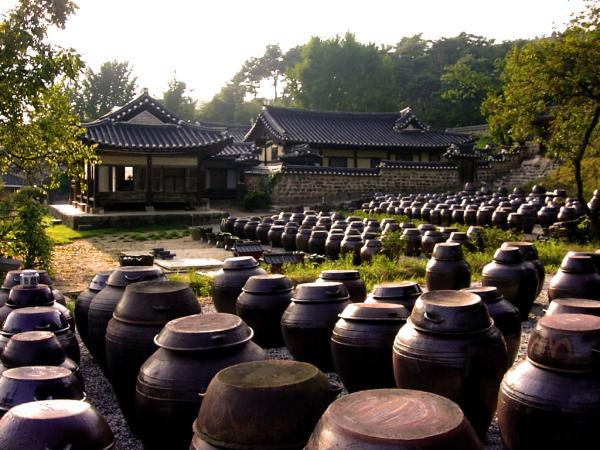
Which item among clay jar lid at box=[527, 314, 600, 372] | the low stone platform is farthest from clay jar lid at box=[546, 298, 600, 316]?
the low stone platform

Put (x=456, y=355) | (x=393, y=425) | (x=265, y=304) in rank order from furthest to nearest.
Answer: (x=265, y=304) < (x=456, y=355) < (x=393, y=425)

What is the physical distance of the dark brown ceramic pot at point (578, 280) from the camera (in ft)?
21.3

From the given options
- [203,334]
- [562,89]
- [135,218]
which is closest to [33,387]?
[203,334]

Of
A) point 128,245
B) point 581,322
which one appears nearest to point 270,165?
point 128,245

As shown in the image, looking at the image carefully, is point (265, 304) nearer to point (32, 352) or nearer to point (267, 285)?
point (267, 285)

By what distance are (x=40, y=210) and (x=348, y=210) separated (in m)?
16.3

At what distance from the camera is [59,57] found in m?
10.1

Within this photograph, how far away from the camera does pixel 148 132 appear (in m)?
23.5

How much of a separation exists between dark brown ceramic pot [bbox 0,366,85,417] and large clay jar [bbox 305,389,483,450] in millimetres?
1549

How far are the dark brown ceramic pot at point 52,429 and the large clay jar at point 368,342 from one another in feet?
7.94

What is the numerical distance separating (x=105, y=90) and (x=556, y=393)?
4772 centimetres

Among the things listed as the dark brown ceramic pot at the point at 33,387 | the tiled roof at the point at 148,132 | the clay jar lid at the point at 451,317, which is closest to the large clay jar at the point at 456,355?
the clay jar lid at the point at 451,317

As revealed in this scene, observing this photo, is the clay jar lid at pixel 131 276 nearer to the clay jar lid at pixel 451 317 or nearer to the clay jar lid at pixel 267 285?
the clay jar lid at pixel 267 285

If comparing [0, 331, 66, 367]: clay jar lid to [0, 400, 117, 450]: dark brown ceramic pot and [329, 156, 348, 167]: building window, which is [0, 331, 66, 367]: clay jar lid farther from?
[329, 156, 348, 167]: building window
